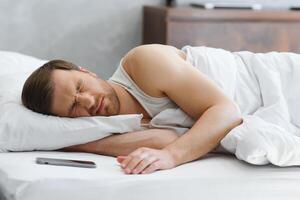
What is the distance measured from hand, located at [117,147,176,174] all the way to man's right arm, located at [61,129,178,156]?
0.38 ft

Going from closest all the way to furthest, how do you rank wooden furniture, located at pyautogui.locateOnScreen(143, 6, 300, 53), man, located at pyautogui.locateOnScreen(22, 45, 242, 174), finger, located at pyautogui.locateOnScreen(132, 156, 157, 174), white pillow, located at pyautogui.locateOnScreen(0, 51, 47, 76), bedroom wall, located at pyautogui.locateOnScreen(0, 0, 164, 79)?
finger, located at pyautogui.locateOnScreen(132, 156, 157, 174)
man, located at pyautogui.locateOnScreen(22, 45, 242, 174)
white pillow, located at pyautogui.locateOnScreen(0, 51, 47, 76)
wooden furniture, located at pyautogui.locateOnScreen(143, 6, 300, 53)
bedroom wall, located at pyautogui.locateOnScreen(0, 0, 164, 79)

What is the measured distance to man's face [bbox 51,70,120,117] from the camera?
5.57 ft

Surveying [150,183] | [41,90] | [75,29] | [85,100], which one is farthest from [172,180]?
[75,29]

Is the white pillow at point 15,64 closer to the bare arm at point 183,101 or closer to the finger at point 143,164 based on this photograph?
the bare arm at point 183,101

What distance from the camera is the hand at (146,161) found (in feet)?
4.92

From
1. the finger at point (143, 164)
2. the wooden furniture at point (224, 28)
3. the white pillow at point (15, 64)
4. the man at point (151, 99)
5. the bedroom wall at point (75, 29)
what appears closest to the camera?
the finger at point (143, 164)

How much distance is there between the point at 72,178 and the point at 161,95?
1.59 ft

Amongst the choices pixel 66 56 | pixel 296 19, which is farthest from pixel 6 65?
pixel 296 19

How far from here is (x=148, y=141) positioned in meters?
1.71

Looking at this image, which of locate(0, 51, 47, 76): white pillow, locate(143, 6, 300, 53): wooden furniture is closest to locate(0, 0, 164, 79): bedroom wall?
locate(143, 6, 300, 53): wooden furniture

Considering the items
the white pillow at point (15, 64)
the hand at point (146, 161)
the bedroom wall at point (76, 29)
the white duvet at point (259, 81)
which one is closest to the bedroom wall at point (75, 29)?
the bedroom wall at point (76, 29)

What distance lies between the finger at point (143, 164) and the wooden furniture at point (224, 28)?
1.45 m

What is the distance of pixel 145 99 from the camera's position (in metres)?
1.82

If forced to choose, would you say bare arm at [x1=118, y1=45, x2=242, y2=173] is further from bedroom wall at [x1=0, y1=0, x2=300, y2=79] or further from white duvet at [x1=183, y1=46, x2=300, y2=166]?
bedroom wall at [x1=0, y1=0, x2=300, y2=79]
